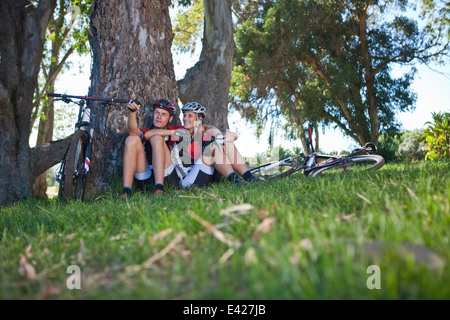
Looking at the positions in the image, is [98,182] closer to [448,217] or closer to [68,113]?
[448,217]

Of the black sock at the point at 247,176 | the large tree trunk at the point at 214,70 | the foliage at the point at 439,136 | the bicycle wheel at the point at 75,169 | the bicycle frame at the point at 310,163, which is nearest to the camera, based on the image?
the bicycle wheel at the point at 75,169

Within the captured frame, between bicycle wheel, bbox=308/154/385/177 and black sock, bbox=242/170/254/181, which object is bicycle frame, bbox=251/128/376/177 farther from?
black sock, bbox=242/170/254/181

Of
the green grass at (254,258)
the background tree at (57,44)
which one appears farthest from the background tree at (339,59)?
the green grass at (254,258)

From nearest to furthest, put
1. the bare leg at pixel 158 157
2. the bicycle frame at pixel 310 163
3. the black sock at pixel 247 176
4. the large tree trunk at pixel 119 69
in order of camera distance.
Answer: the bare leg at pixel 158 157 → the black sock at pixel 247 176 → the large tree trunk at pixel 119 69 → the bicycle frame at pixel 310 163

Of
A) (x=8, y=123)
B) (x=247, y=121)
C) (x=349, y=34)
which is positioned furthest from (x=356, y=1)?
(x=8, y=123)

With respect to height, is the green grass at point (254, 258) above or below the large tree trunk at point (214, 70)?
below

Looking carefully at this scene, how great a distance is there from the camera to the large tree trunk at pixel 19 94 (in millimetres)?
7129

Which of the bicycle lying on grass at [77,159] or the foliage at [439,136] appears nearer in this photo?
the bicycle lying on grass at [77,159]

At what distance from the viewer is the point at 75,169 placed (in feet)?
14.3

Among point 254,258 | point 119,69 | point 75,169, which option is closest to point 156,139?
point 75,169

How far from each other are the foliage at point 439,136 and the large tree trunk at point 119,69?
10431 mm

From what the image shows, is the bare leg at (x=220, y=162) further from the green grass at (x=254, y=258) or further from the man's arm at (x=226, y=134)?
the green grass at (x=254, y=258)

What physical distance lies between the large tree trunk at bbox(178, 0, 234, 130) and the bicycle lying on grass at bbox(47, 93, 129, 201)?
4008 millimetres
